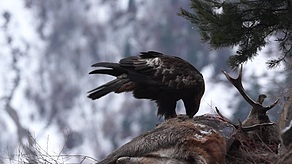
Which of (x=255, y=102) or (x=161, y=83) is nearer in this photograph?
(x=255, y=102)

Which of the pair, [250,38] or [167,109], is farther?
[250,38]

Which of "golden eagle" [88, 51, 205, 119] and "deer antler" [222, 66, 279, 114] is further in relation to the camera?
"golden eagle" [88, 51, 205, 119]

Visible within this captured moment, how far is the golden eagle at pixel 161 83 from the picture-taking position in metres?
5.66

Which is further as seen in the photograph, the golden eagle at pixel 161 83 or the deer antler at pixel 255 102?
the golden eagle at pixel 161 83

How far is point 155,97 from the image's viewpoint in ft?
19.0

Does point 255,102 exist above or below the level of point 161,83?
below

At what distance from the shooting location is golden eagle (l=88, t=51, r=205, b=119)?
5.66 metres

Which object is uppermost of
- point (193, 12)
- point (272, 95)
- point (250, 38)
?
point (193, 12)

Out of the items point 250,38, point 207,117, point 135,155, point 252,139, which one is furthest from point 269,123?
point 250,38

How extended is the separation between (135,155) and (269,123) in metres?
1.52

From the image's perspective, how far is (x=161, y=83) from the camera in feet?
18.8

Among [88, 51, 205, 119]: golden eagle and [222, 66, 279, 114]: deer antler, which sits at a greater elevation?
[88, 51, 205, 119]: golden eagle

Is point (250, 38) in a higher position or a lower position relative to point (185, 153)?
higher

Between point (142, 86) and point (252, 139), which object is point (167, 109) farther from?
point (252, 139)
